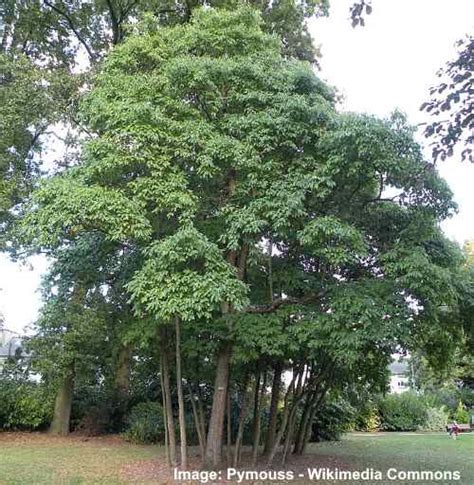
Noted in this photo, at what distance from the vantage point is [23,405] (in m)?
15.2

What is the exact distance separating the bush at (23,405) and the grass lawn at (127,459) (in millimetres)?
486

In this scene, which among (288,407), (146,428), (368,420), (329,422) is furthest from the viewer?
(368,420)

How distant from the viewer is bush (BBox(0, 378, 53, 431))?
1502 cm

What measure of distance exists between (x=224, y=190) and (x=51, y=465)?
18.5 feet

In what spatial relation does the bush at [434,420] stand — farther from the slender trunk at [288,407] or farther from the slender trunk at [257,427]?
the slender trunk at [257,427]

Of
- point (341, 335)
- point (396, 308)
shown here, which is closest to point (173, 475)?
point (341, 335)

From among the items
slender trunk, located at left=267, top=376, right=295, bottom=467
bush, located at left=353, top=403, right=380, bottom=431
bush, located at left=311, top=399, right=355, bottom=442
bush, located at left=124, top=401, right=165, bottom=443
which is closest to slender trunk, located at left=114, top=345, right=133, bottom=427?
bush, located at left=124, top=401, right=165, bottom=443

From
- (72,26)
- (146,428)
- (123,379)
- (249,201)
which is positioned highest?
(72,26)

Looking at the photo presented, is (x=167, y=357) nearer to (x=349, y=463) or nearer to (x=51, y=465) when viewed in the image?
(x=51, y=465)

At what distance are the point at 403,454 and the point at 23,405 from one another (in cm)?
992

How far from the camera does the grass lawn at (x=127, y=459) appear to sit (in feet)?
28.6

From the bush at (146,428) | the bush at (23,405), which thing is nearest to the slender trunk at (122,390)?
the bush at (146,428)

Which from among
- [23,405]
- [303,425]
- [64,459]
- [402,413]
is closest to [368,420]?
[402,413]

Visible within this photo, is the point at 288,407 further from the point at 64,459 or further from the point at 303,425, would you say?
the point at 64,459
